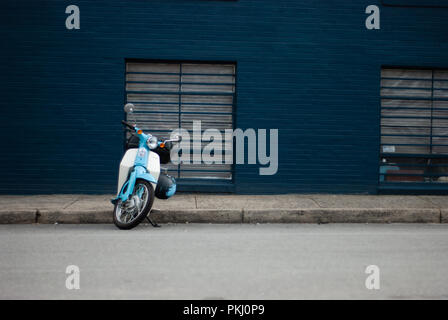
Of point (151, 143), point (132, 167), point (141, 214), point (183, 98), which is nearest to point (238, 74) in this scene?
point (183, 98)

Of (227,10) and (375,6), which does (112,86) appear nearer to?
(227,10)

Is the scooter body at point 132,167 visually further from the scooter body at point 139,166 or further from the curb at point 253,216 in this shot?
the curb at point 253,216

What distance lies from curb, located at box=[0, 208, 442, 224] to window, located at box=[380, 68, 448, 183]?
229 cm

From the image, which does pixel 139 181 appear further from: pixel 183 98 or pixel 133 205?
pixel 183 98

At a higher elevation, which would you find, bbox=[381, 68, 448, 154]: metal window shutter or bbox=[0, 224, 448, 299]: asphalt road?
bbox=[381, 68, 448, 154]: metal window shutter

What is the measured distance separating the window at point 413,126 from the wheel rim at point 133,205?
17.6ft

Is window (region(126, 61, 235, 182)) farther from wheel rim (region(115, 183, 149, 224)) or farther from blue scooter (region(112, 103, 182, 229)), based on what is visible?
wheel rim (region(115, 183, 149, 224))

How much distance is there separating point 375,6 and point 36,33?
21.3 ft

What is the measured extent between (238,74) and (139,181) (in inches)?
145

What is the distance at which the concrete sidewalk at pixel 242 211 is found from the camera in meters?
8.36

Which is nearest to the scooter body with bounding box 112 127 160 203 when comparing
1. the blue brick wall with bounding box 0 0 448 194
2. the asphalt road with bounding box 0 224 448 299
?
the asphalt road with bounding box 0 224 448 299

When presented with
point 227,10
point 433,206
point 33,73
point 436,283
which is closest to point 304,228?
point 433,206

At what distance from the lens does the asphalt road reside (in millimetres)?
4625

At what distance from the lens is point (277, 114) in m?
10.7
